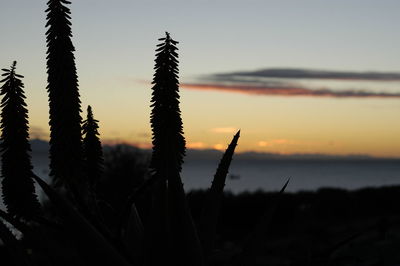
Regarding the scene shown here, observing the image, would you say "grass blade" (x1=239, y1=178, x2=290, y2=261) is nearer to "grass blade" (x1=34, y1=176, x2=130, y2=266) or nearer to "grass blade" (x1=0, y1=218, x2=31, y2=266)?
"grass blade" (x1=34, y1=176, x2=130, y2=266)

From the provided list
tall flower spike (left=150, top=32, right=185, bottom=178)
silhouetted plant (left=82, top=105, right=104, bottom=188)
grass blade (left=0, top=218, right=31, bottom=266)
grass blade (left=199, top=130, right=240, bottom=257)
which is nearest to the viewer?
grass blade (left=0, top=218, right=31, bottom=266)

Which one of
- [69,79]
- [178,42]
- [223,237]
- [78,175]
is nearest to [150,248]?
[78,175]

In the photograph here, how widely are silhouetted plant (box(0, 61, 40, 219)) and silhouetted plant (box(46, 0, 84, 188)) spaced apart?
0.11 meters

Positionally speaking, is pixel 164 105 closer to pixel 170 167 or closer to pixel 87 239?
pixel 170 167

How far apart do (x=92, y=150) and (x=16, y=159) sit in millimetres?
528

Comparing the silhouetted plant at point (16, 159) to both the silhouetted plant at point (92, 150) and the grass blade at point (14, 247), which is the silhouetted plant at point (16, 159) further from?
the silhouetted plant at point (92, 150)

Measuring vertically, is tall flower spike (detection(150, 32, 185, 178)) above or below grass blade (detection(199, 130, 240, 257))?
above

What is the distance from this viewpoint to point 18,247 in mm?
1917

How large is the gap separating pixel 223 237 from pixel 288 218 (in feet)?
16.0

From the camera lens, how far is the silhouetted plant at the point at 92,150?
259cm

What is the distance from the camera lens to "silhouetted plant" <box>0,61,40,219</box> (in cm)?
215

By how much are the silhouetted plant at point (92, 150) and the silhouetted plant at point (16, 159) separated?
379mm

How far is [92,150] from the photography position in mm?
2668

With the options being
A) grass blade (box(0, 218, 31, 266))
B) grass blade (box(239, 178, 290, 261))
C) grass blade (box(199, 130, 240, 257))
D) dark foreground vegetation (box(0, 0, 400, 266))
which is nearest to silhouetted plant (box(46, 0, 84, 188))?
dark foreground vegetation (box(0, 0, 400, 266))
